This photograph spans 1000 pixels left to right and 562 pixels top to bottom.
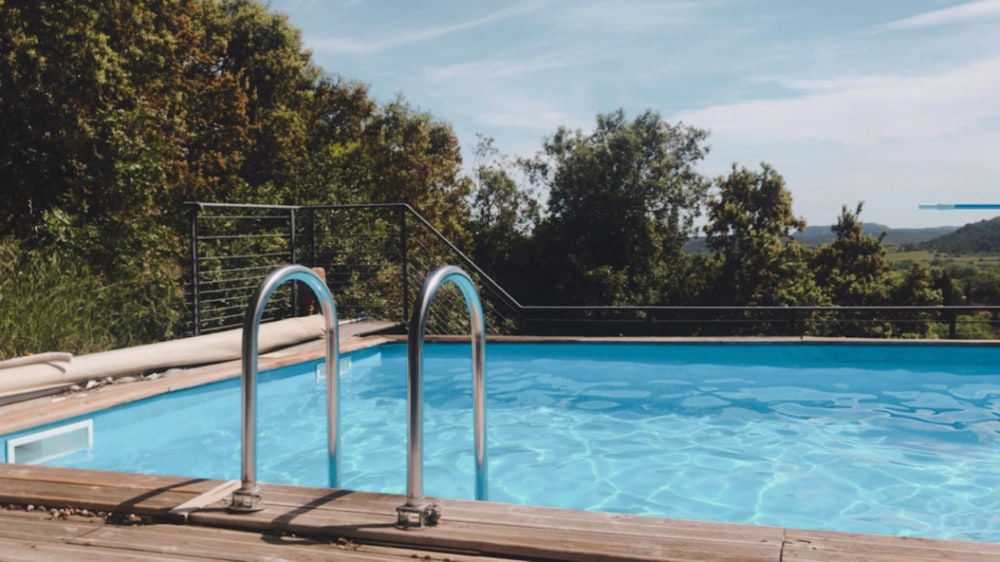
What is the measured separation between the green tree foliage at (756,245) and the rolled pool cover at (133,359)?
20.2 meters

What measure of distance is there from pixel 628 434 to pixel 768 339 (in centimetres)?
375

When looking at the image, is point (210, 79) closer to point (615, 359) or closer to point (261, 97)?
point (261, 97)

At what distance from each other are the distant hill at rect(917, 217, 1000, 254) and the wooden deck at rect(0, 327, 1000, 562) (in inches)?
1286

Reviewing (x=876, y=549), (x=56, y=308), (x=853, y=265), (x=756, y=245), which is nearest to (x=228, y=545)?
(x=876, y=549)

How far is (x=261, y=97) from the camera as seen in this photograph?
81.1ft

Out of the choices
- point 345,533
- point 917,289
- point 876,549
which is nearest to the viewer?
point 876,549

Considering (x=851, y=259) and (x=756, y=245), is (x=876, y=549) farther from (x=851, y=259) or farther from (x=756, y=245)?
(x=851, y=259)

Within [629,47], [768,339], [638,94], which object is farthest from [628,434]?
[638,94]

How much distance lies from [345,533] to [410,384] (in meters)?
0.45

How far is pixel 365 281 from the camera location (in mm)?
11375

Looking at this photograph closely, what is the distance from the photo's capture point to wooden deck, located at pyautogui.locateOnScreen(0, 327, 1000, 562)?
2.12 metres

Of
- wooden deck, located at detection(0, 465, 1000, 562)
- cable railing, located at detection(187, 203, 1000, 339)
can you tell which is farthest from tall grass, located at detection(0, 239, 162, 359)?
wooden deck, located at detection(0, 465, 1000, 562)

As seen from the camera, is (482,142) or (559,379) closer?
(559,379)

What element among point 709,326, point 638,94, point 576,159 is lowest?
point 709,326
